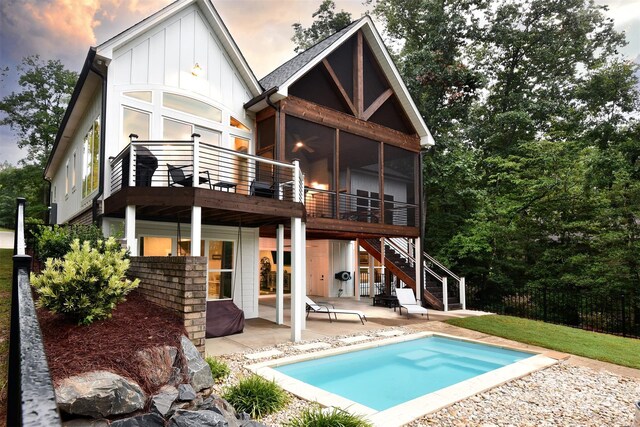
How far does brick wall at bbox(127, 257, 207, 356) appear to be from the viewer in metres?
5.34

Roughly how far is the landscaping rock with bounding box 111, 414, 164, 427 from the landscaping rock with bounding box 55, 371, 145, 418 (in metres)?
0.16

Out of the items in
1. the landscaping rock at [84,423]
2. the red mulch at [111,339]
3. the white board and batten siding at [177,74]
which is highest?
the white board and batten siding at [177,74]

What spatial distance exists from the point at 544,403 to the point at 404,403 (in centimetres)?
205

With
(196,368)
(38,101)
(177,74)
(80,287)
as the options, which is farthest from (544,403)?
(38,101)

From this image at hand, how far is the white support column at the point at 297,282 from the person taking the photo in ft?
27.5

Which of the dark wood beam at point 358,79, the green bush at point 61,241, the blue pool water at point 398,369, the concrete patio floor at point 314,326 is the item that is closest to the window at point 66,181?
the green bush at point 61,241

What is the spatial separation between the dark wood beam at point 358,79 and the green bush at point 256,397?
935 centimetres

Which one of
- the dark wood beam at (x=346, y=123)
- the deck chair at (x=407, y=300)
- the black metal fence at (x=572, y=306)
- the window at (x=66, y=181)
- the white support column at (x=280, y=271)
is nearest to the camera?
the white support column at (x=280, y=271)

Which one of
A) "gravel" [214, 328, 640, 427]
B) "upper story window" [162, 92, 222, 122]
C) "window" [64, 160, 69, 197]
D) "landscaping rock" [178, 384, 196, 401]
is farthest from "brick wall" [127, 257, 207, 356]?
"window" [64, 160, 69, 197]

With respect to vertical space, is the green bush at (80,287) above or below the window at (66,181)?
below

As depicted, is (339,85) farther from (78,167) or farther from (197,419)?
(197,419)

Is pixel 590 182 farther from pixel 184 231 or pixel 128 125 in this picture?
pixel 128 125

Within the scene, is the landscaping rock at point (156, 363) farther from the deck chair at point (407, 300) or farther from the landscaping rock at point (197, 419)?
the deck chair at point (407, 300)

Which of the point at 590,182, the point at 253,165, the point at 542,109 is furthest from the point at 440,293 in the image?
the point at 542,109
